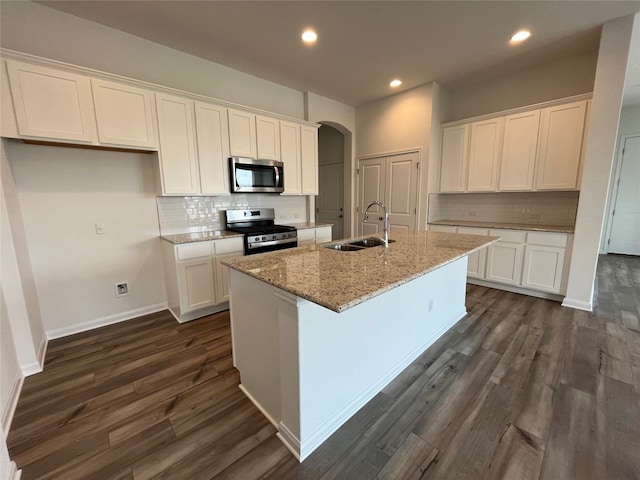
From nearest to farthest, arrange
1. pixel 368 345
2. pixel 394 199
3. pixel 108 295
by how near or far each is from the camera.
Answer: pixel 368 345, pixel 108 295, pixel 394 199

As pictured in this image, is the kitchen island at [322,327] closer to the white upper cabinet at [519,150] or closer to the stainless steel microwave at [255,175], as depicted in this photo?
the stainless steel microwave at [255,175]

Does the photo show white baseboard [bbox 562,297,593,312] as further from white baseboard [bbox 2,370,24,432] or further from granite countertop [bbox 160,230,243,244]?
white baseboard [bbox 2,370,24,432]

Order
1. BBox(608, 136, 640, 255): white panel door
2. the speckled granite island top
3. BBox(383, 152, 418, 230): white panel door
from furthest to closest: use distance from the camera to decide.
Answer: BBox(608, 136, 640, 255): white panel door → BBox(383, 152, 418, 230): white panel door → the speckled granite island top

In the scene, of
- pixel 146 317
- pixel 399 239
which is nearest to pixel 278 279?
pixel 399 239

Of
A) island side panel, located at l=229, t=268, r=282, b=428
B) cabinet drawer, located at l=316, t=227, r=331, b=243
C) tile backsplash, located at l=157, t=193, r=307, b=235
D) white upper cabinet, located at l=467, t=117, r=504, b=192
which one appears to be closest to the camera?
island side panel, located at l=229, t=268, r=282, b=428

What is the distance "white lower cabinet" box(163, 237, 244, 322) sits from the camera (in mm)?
2787

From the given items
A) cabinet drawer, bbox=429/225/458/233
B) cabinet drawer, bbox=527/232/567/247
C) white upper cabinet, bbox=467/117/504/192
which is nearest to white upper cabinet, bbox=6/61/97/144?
cabinet drawer, bbox=429/225/458/233

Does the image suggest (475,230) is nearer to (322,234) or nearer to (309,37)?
(322,234)

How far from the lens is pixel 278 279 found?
1.35 m

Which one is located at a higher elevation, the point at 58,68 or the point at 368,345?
the point at 58,68

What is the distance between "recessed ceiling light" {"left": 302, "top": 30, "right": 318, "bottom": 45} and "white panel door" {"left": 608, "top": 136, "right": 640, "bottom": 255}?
6386mm

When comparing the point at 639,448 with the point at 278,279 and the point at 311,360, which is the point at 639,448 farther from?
the point at 278,279

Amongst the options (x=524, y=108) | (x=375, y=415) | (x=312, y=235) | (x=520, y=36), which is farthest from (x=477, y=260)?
(x=375, y=415)

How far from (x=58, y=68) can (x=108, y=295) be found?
2093 mm
